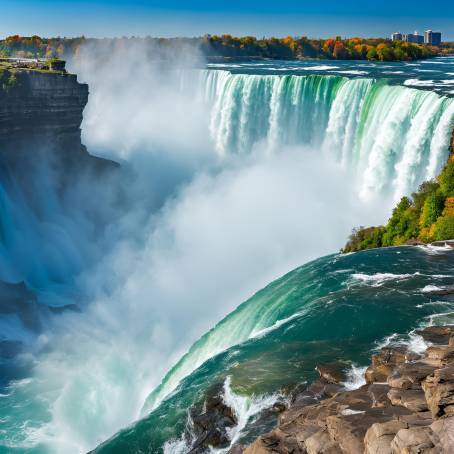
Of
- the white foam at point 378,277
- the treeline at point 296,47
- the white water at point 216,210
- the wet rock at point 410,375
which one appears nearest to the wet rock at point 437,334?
the wet rock at point 410,375

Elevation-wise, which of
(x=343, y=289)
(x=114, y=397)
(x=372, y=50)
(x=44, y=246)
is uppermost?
(x=372, y=50)

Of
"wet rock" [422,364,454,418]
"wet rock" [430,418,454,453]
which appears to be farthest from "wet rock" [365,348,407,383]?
"wet rock" [430,418,454,453]

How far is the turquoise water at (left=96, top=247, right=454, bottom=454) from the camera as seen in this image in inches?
501

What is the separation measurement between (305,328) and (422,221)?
8.56 m

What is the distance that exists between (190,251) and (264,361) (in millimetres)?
15346

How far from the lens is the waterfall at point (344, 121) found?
26.0 m

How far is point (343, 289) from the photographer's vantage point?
1678 centimetres

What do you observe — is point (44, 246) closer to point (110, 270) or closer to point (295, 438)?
point (110, 270)

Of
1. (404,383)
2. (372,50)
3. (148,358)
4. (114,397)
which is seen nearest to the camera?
(404,383)

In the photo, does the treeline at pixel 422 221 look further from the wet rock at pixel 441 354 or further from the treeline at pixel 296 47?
the treeline at pixel 296 47

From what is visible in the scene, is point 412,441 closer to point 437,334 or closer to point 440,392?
point 440,392

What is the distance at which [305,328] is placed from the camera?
1475 cm

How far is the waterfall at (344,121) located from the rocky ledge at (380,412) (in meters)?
15.0

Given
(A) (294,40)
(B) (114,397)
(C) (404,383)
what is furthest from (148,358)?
(A) (294,40)
